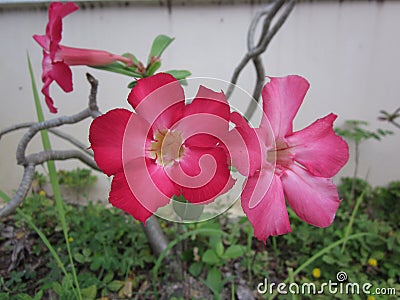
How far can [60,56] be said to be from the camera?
60 cm

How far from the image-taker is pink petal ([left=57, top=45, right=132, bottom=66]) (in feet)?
1.98

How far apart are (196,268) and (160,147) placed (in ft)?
2.52

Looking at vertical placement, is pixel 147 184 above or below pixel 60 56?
below

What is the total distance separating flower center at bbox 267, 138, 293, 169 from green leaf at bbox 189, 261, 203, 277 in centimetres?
71

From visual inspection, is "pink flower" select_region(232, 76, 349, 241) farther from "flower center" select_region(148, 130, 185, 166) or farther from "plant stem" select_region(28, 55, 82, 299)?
"plant stem" select_region(28, 55, 82, 299)

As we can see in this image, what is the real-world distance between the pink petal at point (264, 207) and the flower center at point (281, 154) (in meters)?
0.04

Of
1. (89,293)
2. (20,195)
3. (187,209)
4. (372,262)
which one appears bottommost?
(372,262)

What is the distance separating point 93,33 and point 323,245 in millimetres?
1261

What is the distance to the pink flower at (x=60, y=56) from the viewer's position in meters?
0.57

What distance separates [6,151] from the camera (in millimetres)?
1635

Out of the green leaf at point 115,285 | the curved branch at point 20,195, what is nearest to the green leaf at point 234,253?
the green leaf at point 115,285

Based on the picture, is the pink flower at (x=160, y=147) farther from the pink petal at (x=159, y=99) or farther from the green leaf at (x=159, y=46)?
the green leaf at (x=159, y=46)

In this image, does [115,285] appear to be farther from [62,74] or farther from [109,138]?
[109,138]

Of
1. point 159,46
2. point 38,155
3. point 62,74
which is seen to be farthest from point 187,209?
→ point 38,155
